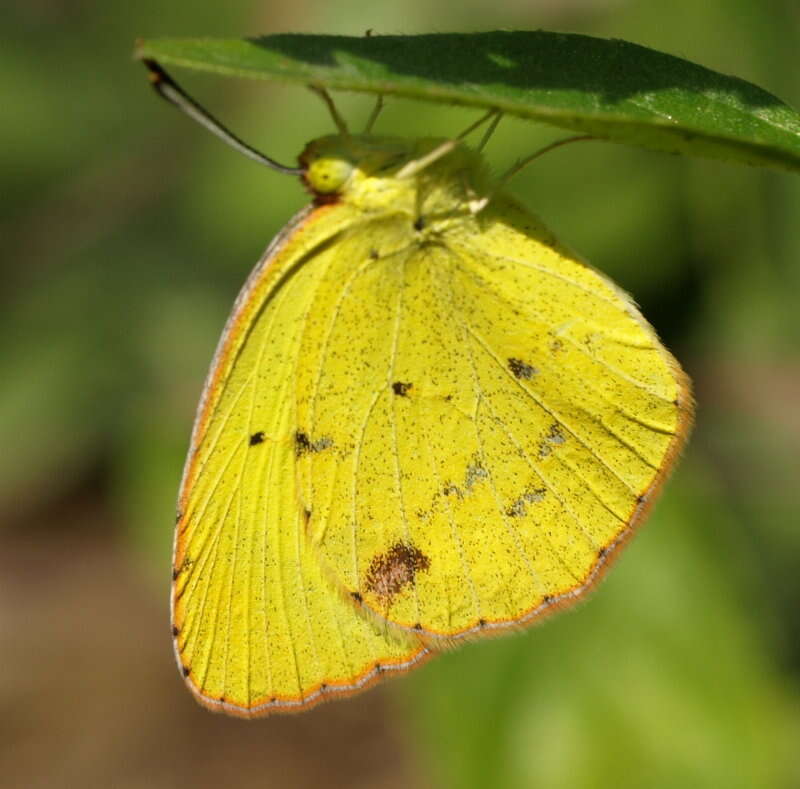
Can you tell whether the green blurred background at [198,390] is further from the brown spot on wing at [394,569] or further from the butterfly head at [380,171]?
the butterfly head at [380,171]

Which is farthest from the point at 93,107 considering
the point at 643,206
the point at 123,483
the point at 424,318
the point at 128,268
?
the point at 424,318

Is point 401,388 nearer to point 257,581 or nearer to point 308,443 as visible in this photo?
point 308,443

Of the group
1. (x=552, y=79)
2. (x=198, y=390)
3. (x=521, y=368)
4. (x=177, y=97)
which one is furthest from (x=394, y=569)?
(x=198, y=390)

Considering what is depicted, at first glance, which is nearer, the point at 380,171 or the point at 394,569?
the point at 380,171

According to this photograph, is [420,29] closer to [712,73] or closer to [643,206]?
[643,206]

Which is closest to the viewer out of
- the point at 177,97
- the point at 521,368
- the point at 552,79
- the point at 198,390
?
the point at 552,79

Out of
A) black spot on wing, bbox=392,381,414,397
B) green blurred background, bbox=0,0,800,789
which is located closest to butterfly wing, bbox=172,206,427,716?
black spot on wing, bbox=392,381,414,397
